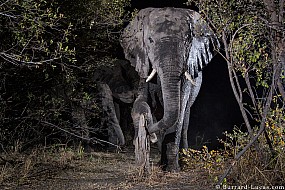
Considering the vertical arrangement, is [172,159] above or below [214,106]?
below

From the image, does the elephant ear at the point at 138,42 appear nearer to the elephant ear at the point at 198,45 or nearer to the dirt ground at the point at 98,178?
the elephant ear at the point at 198,45

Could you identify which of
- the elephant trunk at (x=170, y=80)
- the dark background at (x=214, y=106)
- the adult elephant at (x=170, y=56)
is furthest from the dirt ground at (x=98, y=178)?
the dark background at (x=214, y=106)

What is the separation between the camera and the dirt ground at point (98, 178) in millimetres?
6129

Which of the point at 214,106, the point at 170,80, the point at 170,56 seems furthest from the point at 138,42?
the point at 214,106

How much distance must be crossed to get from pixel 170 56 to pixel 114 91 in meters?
4.17

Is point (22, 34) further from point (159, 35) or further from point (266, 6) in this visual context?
point (266, 6)

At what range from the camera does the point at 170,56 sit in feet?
23.3

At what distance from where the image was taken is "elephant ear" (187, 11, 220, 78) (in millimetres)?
7695

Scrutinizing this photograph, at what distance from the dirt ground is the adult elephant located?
0.76 m

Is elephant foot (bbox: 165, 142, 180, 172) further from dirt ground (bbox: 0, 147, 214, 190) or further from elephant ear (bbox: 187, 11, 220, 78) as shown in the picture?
elephant ear (bbox: 187, 11, 220, 78)

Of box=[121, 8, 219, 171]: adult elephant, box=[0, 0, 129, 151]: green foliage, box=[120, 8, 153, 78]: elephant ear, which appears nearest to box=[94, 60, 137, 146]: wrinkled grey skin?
box=[0, 0, 129, 151]: green foliage

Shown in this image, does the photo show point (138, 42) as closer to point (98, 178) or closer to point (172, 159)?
point (172, 159)

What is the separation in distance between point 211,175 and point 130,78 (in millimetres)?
4890

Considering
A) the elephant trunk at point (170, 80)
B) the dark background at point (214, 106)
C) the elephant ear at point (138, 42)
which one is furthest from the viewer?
the dark background at point (214, 106)
